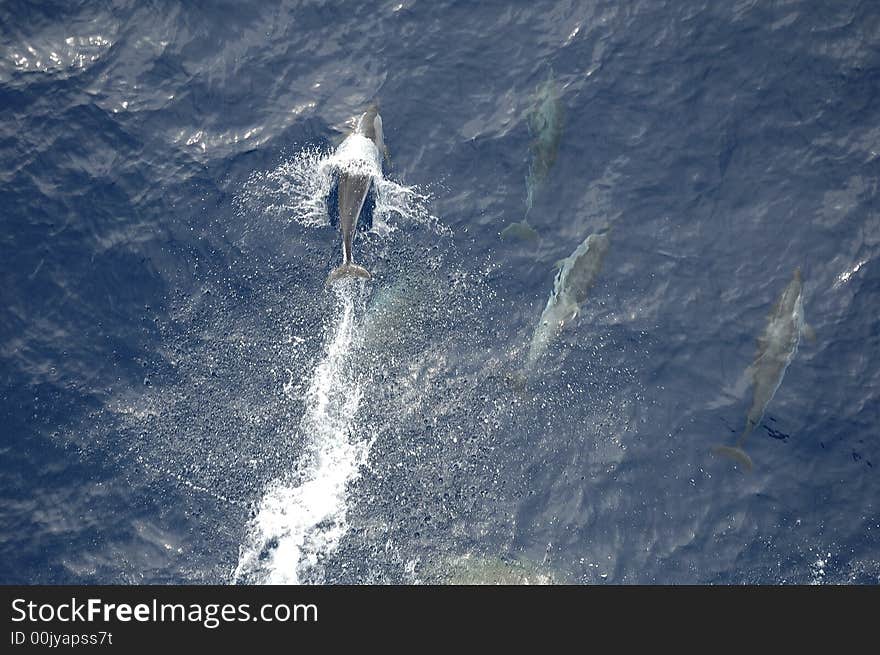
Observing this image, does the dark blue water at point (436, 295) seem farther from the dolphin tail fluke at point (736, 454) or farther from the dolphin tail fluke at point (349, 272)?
the dolphin tail fluke at point (349, 272)

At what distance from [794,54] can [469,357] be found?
44.1ft

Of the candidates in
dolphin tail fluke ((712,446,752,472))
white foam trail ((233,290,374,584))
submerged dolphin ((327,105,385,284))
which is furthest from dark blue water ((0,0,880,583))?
submerged dolphin ((327,105,385,284))

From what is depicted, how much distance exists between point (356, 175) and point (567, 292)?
6791mm

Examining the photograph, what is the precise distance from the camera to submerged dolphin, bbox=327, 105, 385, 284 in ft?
78.1

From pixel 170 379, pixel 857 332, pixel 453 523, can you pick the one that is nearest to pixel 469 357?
pixel 453 523

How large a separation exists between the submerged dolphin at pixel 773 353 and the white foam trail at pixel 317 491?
31.7 ft

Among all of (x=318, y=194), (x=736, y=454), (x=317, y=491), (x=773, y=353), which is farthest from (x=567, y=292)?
(x=317, y=491)

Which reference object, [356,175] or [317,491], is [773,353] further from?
[317,491]

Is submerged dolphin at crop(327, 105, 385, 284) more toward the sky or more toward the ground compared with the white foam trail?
more toward the sky

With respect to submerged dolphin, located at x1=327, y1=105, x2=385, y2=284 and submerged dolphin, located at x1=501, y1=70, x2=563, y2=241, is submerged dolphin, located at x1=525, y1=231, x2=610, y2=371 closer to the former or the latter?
submerged dolphin, located at x1=501, y1=70, x2=563, y2=241

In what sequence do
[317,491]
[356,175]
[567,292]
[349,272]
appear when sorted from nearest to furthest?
[317,491] < [349,272] < [567,292] < [356,175]

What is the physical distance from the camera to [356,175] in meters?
24.3

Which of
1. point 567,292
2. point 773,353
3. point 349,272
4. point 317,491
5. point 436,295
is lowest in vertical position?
point 317,491

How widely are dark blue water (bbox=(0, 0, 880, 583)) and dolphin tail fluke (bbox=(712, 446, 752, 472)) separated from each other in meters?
0.24
